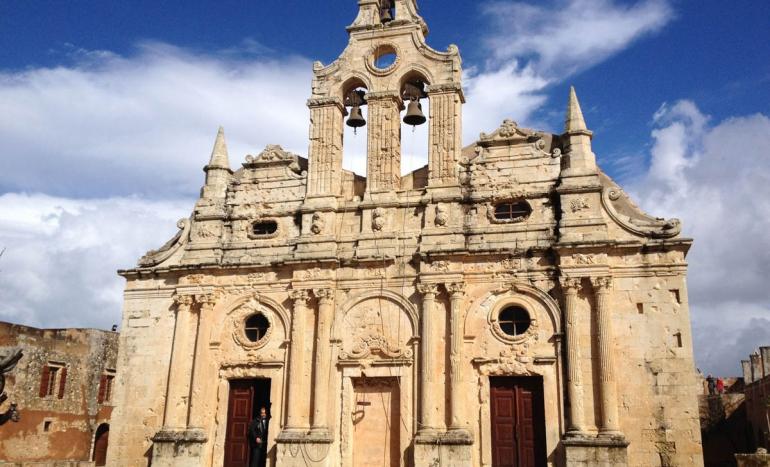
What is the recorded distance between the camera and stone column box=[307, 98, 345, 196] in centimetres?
1997

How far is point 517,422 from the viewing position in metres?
17.0

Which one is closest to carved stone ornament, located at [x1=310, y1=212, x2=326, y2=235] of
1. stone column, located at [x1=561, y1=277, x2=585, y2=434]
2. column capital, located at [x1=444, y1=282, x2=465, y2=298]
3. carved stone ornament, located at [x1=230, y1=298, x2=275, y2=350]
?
carved stone ornament, located at [x1=230, y1=298, x2=275, y2=350]

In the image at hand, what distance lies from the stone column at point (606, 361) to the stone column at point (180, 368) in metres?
10.0

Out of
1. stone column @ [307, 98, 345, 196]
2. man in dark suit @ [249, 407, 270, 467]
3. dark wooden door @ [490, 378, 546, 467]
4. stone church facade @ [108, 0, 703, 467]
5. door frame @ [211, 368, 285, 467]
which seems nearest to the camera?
stone church facade @ [108, 0, 703, 467]

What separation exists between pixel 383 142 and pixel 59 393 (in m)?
16.4

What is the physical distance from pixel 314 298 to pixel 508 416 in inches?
215

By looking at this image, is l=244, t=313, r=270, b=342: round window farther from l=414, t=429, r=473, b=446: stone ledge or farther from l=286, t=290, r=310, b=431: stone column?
l=414, t=429, r=473, b=446: stone ledge

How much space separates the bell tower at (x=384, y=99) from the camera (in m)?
19.4

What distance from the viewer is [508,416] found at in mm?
17141

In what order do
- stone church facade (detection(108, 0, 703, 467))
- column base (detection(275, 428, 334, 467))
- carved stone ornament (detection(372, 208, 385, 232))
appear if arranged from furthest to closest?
carved stone ornament (detection(372, 208, 385, 232))
column base (detection(275, 428, 334, 467))
stone church facade (detection(108, 0, 703, 467))

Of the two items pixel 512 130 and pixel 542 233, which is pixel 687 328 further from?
pixel 512 130

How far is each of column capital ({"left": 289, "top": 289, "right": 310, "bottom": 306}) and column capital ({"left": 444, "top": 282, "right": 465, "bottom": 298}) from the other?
3.55 metres

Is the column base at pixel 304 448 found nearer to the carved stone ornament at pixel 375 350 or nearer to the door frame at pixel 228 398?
the door frame at pixel 228 398

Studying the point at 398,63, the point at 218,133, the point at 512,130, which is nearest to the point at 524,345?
the point at 512,130
